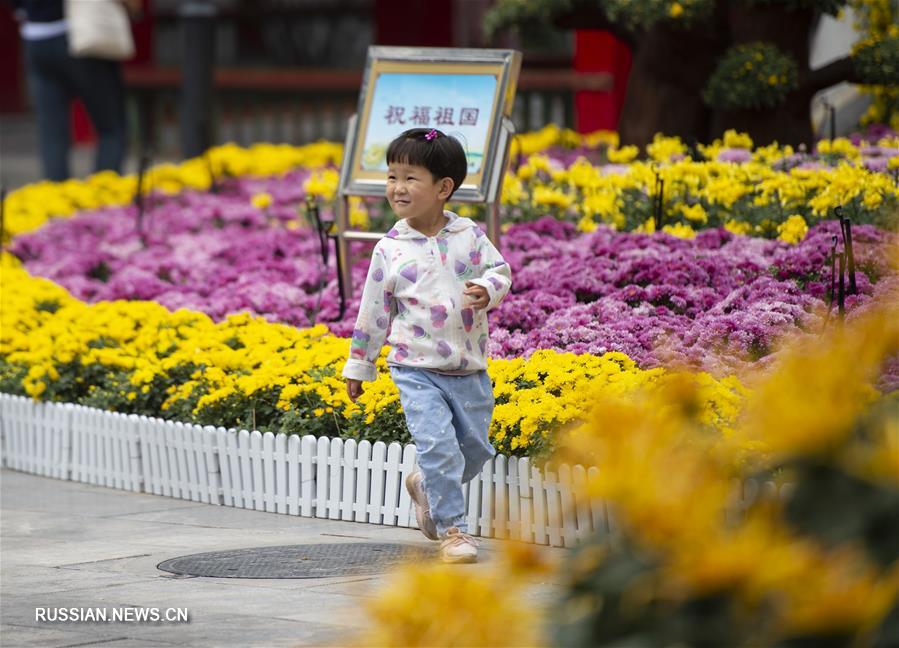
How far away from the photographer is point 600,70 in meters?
16.3

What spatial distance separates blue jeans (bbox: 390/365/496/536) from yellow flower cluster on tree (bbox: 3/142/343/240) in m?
7.60

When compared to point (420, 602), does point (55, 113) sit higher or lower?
lower

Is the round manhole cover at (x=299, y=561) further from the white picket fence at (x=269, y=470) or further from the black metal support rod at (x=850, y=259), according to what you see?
the black metal support rod at (x=850, y=259)

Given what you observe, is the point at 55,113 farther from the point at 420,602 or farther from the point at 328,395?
the point at 420,602

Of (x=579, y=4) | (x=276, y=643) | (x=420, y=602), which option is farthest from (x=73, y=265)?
(x=420, y=602)

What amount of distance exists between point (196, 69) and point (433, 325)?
10.8 metres

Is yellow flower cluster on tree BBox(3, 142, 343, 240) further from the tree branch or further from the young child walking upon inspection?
the young child walking

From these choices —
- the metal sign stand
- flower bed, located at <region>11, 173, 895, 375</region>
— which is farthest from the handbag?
the metal sign stand

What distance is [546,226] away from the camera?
9.70 metres

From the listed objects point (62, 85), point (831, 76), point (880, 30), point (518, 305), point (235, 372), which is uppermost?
point (880, 30)

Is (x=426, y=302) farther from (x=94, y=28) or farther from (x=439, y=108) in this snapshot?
(x=94, y=28)

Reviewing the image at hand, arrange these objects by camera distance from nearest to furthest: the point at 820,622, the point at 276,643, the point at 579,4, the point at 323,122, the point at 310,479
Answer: the point at 820,622 < the point at 276,643 < the point at 310,479 < the point at 579,4 < the point at 323,122

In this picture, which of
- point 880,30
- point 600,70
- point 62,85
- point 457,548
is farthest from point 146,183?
point 457,548

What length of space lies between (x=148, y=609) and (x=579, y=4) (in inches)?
318
